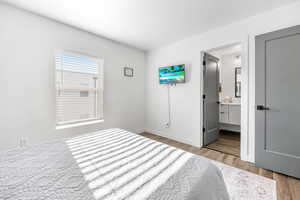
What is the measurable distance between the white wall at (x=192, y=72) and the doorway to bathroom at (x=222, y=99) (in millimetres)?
181

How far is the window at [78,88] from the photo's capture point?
7.91ft

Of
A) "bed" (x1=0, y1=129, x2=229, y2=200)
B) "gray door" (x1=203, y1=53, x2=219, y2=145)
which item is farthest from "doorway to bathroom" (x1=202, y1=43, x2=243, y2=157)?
"bed" (x1=0, y1=129, x2=229, y2=200)

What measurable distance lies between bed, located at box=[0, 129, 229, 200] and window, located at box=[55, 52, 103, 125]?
1.37 m

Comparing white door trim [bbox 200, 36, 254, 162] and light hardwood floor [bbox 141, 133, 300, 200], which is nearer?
light hardwood floor [bbox 141, 133, 300, 200]

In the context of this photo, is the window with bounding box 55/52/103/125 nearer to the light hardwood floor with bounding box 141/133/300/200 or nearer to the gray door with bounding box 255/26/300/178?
the light hardwood floor with bounding box 141/133/300/200

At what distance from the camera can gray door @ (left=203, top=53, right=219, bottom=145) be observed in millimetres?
2889

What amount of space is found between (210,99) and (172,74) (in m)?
1.10

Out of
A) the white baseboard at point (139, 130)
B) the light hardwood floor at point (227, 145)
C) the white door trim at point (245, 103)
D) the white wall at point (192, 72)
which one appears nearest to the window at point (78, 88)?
the white baseboard at point (139, 130)

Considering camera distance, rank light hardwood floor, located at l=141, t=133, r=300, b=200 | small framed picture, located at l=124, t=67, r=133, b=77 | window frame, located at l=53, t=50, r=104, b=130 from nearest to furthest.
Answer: light hardwood floor, located at l=141, t=133, r=300, b=200
window frame, located at l=53, t=50, r=104, b=130
small framed picture, located at l=124, t=67, r=133, b=77

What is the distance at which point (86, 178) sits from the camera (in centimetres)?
81

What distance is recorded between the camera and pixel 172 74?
10.4ft

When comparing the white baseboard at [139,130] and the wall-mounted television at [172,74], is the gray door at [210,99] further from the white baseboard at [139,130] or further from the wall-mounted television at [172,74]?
the white baseboard at [139,130]

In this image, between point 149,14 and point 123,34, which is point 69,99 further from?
point 149,14

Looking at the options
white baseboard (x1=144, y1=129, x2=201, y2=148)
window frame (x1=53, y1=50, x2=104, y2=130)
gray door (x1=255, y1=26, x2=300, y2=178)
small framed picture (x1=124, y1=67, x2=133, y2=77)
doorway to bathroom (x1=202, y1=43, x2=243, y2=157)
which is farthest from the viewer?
small framed picture (x1=124, y1=67, x2=133, y2=77)
